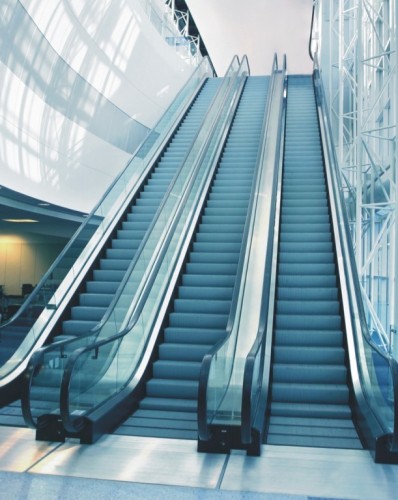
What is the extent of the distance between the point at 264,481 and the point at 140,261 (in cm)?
465

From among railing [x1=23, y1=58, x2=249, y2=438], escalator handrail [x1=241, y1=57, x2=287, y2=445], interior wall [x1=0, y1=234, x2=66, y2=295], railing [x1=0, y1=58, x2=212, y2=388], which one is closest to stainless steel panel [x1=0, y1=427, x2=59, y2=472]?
railing [x1=23, y1=58, x2=249, y2=438]

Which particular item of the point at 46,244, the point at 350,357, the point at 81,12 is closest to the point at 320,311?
the point at 350,357

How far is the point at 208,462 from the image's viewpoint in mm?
4941

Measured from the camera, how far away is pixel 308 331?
25.3ft

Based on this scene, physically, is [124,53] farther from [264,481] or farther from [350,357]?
[264,481]

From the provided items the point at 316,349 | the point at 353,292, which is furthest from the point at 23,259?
the point at 353,292

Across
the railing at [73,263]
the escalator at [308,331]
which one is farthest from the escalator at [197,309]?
the railing at [73,263]

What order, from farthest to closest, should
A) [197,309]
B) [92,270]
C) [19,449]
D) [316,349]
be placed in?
[92,270] < [197,309] < [316,349] < [19,449]

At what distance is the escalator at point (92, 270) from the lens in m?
7.84

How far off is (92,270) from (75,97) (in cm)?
588

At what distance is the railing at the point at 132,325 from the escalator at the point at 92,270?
1.39ft

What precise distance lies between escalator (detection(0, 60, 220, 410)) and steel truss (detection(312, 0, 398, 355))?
4589mm

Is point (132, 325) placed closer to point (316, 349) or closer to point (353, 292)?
point (316, 349)

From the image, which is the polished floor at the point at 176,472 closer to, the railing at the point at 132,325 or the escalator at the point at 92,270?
the railing at the point at 132,325
